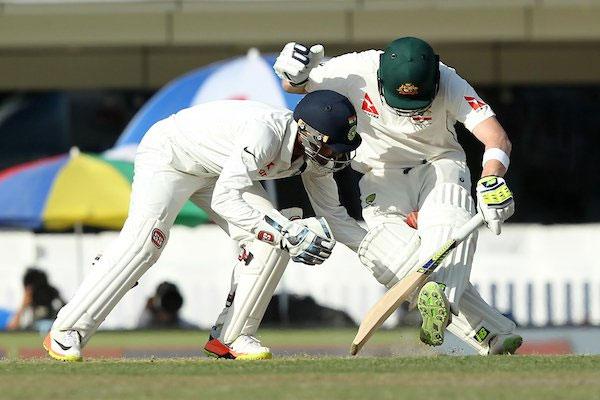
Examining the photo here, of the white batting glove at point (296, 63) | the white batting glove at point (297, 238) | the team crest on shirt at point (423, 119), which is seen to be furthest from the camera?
the white batting glove at point (296, 63)

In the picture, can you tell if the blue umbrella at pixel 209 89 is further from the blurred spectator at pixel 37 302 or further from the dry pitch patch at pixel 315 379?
the dry pitch patch at pixel 315 379

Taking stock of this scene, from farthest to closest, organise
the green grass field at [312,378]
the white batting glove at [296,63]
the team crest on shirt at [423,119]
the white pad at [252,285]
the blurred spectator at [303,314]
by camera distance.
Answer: the blurred spectator at [303,314] < the white batting glove at [296,63] < the team crest on shirt at [423,119] < the white pad at [252,285] < the green grass field at [312,378]

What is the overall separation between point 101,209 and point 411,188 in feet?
24.4

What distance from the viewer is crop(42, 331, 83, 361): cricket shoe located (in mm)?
7875

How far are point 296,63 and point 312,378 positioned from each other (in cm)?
226

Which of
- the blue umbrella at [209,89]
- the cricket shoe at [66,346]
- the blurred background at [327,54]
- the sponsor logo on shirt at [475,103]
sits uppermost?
the sponsor logo on shirt at [475,103]

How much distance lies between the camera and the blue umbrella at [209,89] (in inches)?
611

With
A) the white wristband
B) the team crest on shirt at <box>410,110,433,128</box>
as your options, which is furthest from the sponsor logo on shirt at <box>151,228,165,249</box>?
the white wristband

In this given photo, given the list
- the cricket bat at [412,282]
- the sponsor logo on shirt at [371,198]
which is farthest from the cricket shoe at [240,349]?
the sponsor logo on shirt at [371,198]

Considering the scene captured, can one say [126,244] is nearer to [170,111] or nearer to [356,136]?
[356,136]

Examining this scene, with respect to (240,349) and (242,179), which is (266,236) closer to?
(242,179)

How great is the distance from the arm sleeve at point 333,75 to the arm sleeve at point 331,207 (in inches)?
18.2

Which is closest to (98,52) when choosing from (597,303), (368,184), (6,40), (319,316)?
(6,40)

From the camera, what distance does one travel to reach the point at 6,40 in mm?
21234
